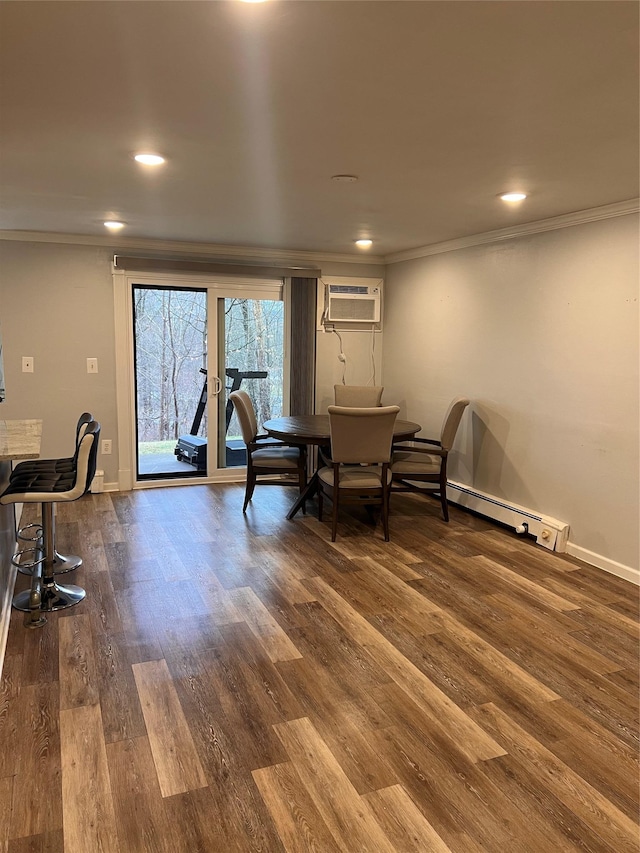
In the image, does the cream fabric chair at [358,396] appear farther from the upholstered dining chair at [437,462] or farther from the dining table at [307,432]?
the upholstered dining chair at [437,462]

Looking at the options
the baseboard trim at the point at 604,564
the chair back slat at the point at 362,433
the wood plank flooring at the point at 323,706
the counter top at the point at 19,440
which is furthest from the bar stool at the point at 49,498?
the baseboard trim at the point at 604,564

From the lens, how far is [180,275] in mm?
5449

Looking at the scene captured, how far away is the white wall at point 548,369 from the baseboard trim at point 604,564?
0.03 metres

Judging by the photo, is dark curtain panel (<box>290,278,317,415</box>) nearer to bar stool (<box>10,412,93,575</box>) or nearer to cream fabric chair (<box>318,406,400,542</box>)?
cream fabric chair (<box>318,406,400,542</box>)

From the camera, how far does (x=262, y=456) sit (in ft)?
15.8

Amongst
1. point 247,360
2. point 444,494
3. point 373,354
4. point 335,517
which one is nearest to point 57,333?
point 247,360

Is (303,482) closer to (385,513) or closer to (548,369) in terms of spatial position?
(385,513)

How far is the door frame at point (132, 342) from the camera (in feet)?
17.3

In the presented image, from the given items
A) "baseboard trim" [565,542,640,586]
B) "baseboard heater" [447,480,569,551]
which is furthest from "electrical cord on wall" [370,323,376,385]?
"baseboard trim" [565,542,640,586]

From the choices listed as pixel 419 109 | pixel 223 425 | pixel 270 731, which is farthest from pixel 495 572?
pixel 223 425

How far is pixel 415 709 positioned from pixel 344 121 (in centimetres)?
226

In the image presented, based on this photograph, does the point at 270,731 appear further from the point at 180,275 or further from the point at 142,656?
the point at 180,275

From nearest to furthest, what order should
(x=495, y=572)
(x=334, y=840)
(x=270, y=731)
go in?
(x=334, y=840)
(x=270, y=731)
(x=495, y=572)

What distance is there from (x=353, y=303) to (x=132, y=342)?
2.20 metres
